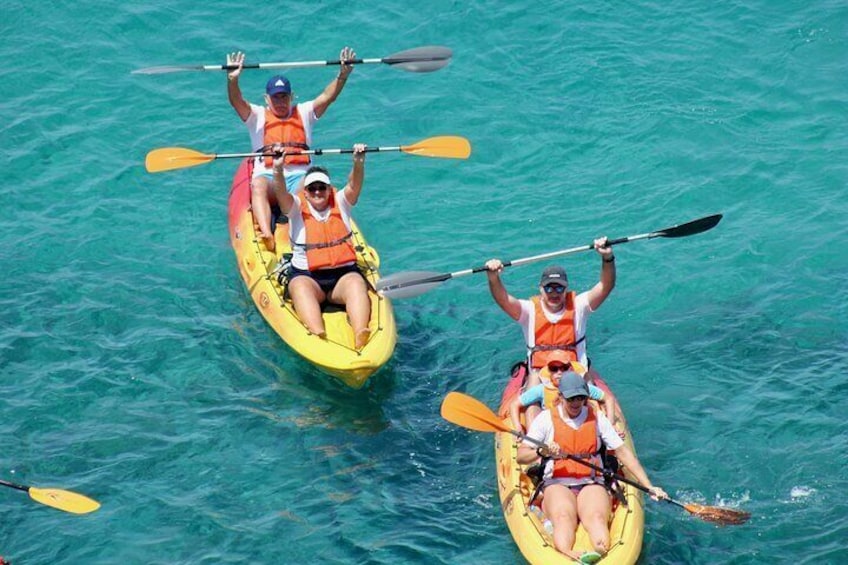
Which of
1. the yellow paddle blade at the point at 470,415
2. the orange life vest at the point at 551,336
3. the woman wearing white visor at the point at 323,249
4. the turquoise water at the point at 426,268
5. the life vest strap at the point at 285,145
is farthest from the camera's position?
the life vest strap at the point at 285,145

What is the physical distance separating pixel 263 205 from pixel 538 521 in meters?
4.68

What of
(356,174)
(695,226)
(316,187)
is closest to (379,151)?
(356,174)

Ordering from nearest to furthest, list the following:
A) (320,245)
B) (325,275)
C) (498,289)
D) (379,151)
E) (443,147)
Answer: (498,289) < (320,245) < (325,275) < (379,151) < (443,147)

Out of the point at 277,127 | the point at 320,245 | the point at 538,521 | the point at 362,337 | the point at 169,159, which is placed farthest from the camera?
the point at 277,127

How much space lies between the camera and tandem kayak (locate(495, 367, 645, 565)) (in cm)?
888

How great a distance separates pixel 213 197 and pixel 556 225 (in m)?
3.73

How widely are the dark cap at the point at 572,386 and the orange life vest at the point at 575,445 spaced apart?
0.90 feet

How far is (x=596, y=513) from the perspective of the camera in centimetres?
904

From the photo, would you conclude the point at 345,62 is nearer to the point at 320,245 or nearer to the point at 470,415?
the point at 320,245

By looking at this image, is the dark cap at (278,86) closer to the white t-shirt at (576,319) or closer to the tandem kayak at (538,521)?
the white t-shirt at (576,319)

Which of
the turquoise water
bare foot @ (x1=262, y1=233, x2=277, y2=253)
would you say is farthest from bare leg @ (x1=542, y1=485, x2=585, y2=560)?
bare foot @ (x1=262, y1=233, x2=277, y2=253)

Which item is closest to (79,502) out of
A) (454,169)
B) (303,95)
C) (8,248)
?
(8,248)

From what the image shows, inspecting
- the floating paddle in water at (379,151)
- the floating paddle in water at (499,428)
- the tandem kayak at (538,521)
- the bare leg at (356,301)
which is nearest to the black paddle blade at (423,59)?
the floating paddle in water at (379,151)

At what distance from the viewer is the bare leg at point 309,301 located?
11.2m
